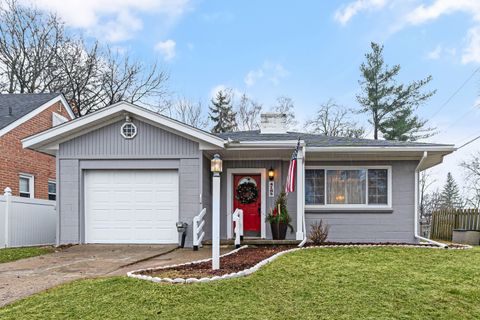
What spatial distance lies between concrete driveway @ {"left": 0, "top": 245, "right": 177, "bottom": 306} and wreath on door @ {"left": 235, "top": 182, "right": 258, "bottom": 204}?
2.63 meters

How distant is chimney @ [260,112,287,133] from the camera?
1366 centimetres

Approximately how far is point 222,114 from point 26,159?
23361 millimetres

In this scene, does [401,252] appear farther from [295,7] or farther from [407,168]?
[295,7]

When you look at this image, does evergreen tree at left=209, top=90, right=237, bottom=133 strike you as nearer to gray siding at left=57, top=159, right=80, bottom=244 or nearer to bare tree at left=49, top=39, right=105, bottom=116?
bare tree at left=49, top=39, right=105, bottom=116

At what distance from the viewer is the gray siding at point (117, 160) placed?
1039 centimetres

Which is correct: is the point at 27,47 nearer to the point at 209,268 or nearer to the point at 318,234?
the point at 318,234

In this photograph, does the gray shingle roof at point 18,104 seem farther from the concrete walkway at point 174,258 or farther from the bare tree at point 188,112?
the bare tree at point 188,112

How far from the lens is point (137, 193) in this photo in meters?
10.7

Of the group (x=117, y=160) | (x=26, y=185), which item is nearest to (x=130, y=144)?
(x=117, y=160)

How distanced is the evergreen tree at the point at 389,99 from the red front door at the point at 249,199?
57.8 ft

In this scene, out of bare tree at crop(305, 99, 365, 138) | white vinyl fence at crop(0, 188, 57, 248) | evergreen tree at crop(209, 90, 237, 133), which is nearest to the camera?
white vinyl fence at crop(0, 188, 57, 248)

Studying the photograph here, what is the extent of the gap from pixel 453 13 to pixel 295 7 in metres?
5.59

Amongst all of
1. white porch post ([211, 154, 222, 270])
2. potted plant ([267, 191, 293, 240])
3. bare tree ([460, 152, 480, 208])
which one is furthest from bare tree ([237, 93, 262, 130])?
white porch post ([211, 154, 222, 270])

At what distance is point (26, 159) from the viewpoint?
14.3 meters
